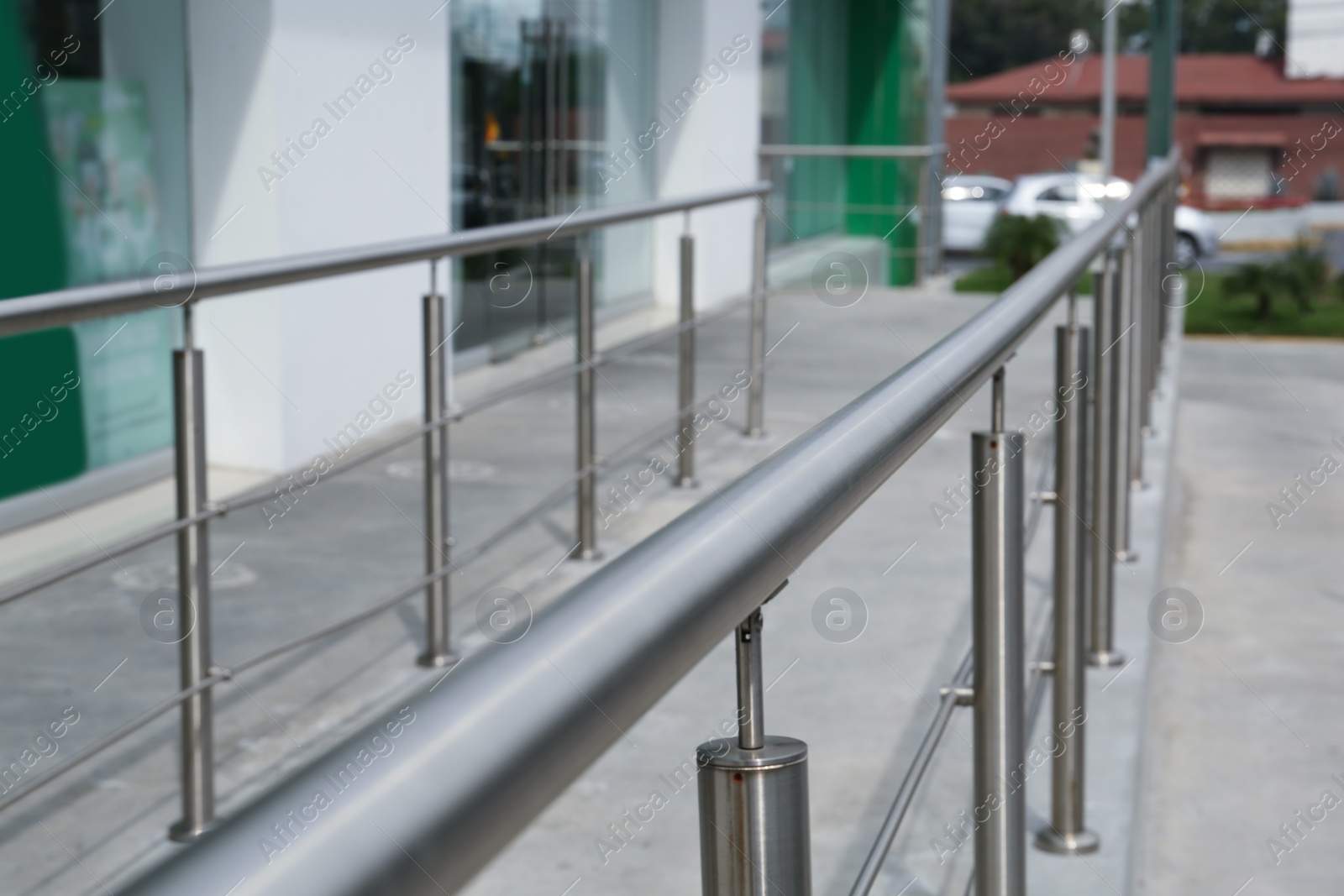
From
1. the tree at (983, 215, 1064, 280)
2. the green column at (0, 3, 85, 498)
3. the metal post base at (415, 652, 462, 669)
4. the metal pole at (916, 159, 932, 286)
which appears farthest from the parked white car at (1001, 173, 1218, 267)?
the metal post base at (415, 652, 462, 669)

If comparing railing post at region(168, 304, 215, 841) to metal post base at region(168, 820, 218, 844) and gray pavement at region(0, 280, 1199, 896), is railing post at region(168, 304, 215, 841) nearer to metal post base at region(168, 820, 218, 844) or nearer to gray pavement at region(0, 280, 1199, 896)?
metal post base at region(168, 820, 218, 844)

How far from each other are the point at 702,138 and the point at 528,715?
364 inches

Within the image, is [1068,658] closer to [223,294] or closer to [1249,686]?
[223,294]

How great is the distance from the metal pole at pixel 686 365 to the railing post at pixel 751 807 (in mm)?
3464

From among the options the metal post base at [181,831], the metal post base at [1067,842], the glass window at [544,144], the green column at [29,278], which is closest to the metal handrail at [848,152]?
the glass window at [544,144]

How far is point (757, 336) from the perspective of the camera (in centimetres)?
517

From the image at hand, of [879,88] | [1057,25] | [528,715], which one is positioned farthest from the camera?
[1057,25]

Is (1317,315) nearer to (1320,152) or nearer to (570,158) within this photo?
(570,158)

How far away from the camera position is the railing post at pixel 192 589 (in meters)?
2.09

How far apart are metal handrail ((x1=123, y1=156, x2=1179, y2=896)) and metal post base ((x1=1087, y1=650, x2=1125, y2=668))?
7.95 ft

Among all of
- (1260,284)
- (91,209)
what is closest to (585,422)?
(91,209)

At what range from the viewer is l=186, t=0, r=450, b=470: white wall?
4777mm

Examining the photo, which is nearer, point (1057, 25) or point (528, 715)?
point (528, 715)

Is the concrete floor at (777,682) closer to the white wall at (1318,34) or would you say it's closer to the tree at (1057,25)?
the white wall at (1318,34)
